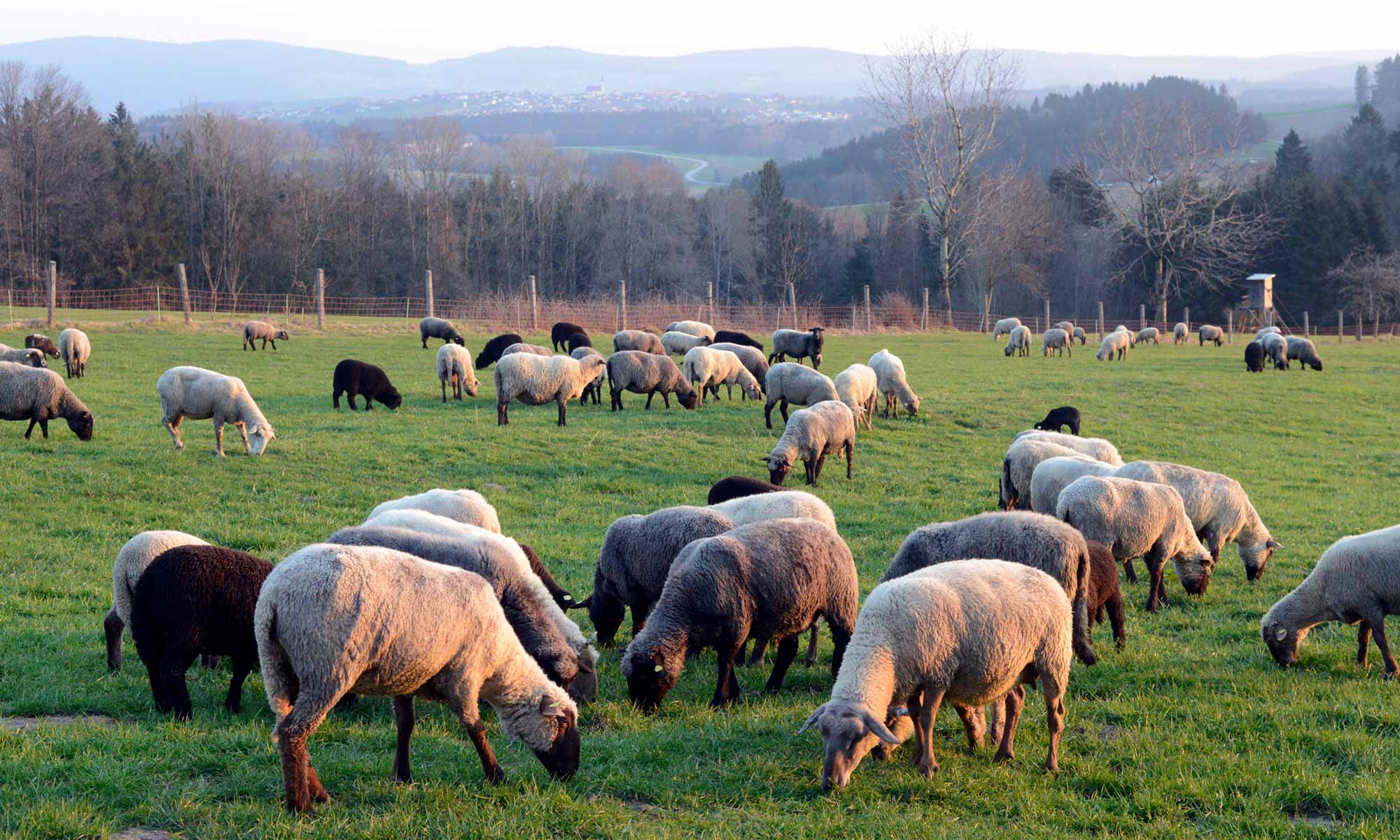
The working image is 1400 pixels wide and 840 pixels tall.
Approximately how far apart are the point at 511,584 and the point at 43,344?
77.7ft

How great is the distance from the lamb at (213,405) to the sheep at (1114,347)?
2877 cm

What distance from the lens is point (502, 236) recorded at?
77.8 metres

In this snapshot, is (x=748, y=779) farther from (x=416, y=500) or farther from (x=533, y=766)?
(x=416, y=500)

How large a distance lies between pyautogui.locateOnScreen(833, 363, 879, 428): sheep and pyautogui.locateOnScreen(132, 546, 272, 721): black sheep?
1367 cm

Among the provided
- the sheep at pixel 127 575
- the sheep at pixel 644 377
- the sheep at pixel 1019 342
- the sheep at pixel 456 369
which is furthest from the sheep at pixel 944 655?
the sheep at pixel 1019 342

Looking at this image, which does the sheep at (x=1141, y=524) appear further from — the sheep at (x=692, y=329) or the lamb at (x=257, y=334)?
the lamb at (x=257, y=334)

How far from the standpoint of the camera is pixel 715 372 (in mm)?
22359

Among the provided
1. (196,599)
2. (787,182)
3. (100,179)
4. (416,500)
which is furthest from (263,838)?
(787,182)

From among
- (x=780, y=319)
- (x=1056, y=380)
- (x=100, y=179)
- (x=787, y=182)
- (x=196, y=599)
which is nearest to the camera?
(x=196, y=599)

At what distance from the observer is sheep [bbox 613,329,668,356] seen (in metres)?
27.4

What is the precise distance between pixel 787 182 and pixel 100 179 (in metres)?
88.6

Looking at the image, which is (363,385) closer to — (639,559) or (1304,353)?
(639,559)

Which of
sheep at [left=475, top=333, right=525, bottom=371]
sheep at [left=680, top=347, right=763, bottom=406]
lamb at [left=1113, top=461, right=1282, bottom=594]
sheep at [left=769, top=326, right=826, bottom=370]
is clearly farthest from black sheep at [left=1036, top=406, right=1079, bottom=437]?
sheep at [left=475, top=333, right=525, bottom=371]

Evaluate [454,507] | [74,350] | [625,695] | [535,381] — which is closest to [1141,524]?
[625,695]
